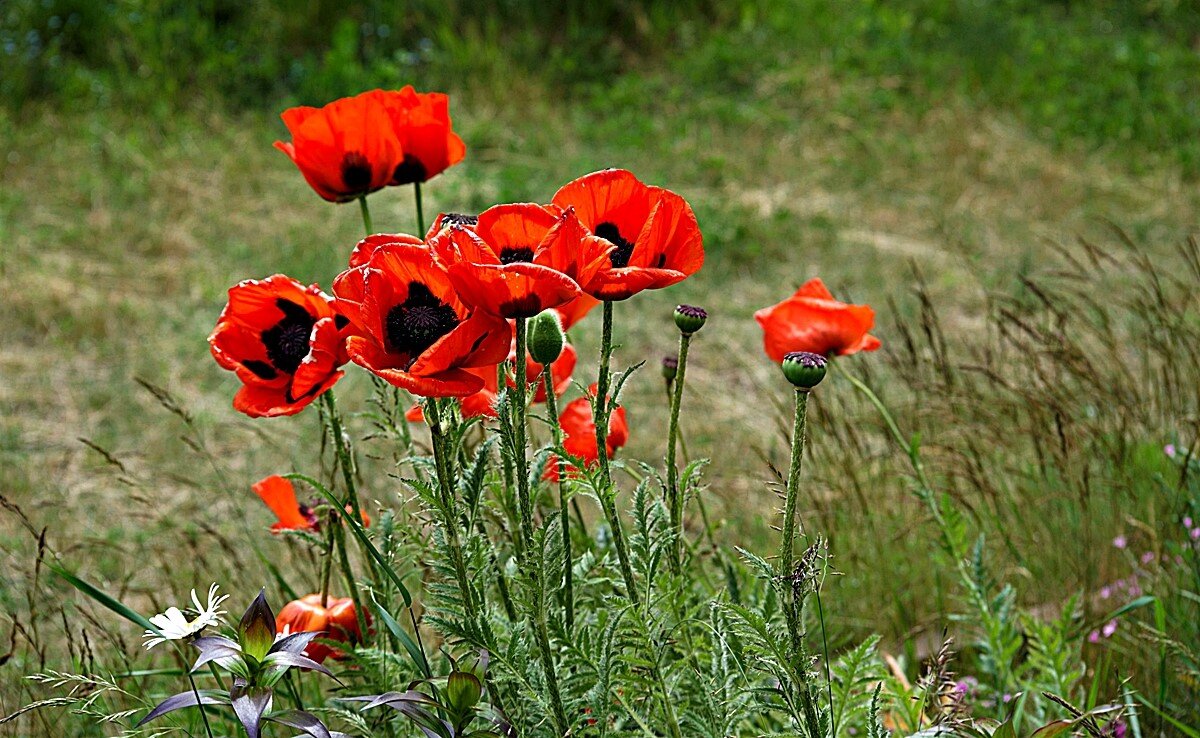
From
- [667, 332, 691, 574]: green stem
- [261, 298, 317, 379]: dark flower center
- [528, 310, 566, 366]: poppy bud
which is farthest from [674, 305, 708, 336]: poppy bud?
[261, 298, 317, 379]: dark flower center

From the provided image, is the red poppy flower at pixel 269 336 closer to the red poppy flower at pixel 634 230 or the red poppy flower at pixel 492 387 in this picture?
the red poppy flower at pixel 492 387

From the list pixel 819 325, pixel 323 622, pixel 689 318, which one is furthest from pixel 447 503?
pixel 819 325

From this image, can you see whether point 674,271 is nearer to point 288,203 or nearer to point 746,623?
point 746,623

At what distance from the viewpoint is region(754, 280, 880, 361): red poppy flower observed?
1.51 metres

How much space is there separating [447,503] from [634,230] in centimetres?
33

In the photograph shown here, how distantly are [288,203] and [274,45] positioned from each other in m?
1.32

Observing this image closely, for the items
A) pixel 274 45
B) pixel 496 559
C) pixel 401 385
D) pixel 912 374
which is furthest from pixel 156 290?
pixel 401 385

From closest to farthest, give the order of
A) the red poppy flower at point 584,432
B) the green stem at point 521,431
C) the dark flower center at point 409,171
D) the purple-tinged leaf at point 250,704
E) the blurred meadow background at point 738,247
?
the purple-tinged leaf at point 250,704 → the green stem at point 521,431 → the red poppy flower at point 584,432 → the dark flower center at point 409,171 → the blurred meadow background at point 738,247

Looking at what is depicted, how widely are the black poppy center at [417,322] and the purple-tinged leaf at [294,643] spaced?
253 mm

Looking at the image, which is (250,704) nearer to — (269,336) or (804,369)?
(269,336)

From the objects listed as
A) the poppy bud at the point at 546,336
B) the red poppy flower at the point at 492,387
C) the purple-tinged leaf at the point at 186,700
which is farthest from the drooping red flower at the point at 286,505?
the poppy bud at the point at 546,336

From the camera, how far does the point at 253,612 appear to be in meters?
0.98

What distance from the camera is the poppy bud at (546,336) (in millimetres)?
1058

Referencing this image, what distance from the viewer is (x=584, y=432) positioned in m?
1.33
